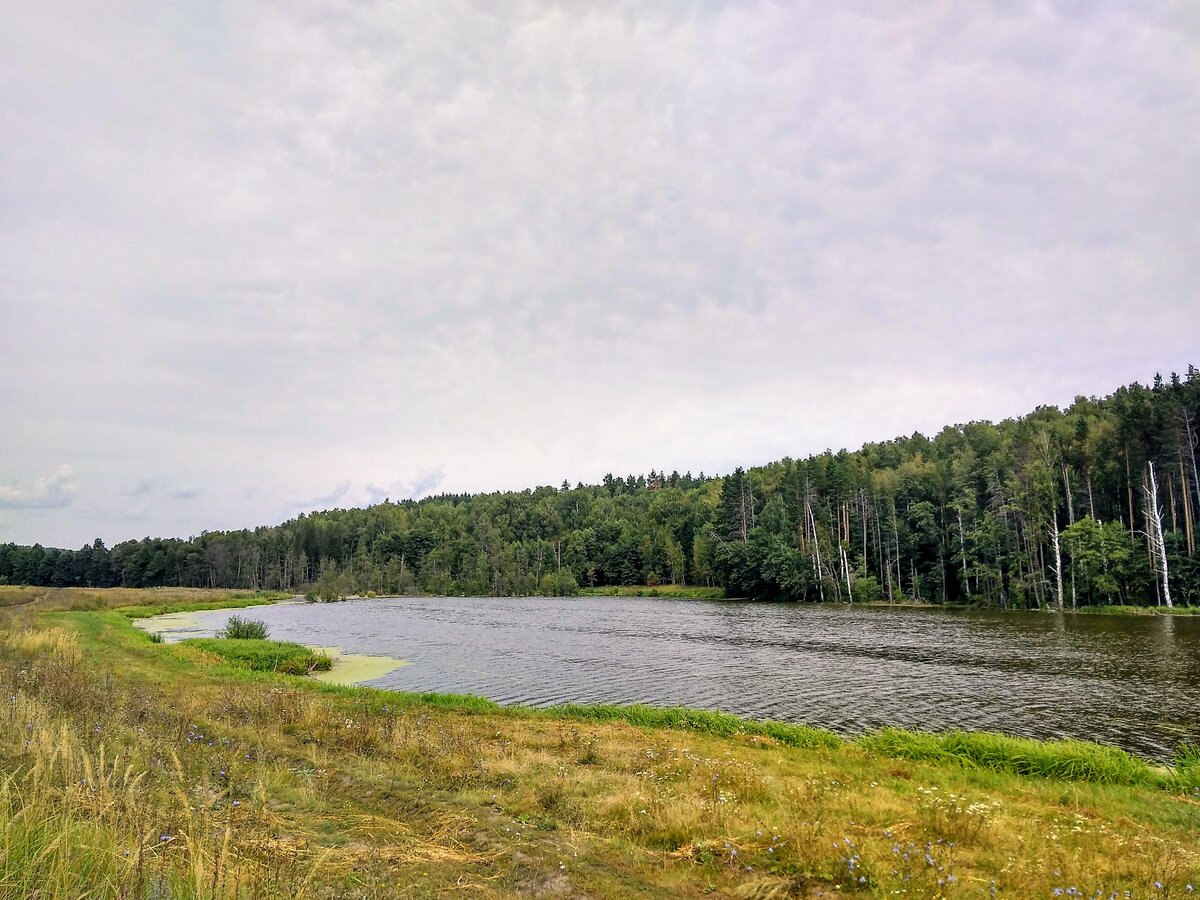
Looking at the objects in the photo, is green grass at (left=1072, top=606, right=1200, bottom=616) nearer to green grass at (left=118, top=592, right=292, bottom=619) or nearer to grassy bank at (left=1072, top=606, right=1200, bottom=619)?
grassy bank at (left=1072, top=606, right=1200, bottom=619)

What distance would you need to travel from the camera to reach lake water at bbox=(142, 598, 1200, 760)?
70.6ft

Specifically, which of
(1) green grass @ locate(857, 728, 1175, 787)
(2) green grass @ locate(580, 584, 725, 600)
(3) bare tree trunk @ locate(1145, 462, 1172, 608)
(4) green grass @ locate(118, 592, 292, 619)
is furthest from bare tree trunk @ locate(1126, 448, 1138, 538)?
(4) green grass @ locate(118, 592, 292, 619)

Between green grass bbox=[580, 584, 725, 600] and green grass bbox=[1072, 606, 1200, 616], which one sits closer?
green grass bbox=[1072, 606, 1200, 616]

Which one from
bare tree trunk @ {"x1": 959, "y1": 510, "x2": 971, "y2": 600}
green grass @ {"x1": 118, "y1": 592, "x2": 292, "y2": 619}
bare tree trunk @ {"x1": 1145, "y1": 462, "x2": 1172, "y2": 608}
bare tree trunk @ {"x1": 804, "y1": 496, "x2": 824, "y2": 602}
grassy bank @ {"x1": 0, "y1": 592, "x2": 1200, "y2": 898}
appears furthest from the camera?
bare tree trunk @ {"x1": 804, "y1": 496, "x2": 824, "y2": 602}

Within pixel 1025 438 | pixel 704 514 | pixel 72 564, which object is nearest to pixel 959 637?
pixel 1025 438

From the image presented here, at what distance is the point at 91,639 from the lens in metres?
34.0

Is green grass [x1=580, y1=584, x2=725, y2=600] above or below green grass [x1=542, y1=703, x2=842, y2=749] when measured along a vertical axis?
below

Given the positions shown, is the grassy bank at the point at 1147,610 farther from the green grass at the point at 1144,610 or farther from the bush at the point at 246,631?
the bush at the point at 246,631

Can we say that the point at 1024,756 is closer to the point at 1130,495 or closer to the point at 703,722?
the point at 703,722

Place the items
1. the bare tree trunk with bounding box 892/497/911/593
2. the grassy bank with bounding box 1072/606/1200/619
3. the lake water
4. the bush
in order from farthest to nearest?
the bare tree trunk with bounding box 892/497/911/593
the grassy bank with bounding box 1072/606/1200/619
the bush
the lake water

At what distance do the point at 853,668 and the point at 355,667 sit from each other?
86.8 ft

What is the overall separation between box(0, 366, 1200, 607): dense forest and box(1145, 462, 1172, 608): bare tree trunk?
269 mm

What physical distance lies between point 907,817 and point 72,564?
25296cm

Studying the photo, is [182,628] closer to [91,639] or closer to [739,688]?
[91,639]
